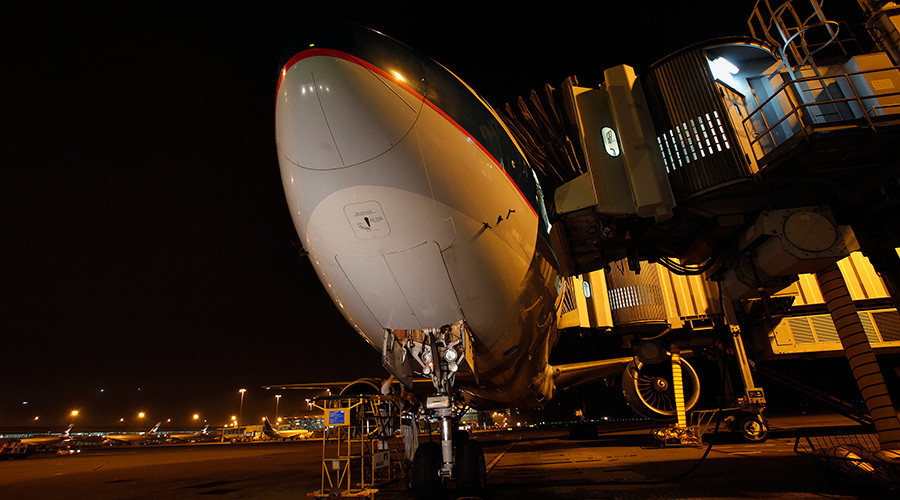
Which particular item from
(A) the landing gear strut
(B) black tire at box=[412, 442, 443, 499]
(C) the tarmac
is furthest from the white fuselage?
(C) the tarmac

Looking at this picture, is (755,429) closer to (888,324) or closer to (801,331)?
(801,331)

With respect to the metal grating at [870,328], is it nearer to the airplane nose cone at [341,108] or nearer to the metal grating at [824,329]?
the metal grating at [824,329]

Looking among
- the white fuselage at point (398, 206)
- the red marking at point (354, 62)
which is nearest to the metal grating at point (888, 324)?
the white fuselage at point (398, 206)

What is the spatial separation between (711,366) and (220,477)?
2957 centimetres

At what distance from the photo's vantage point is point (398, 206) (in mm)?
3738

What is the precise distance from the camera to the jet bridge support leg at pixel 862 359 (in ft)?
17.0

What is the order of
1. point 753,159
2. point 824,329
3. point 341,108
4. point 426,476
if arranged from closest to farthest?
point 341,108
point 426,476
point 753,159
point 824,329

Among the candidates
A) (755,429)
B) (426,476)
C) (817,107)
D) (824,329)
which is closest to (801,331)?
(824,329)

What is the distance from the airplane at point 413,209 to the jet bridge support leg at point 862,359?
13.8 ft

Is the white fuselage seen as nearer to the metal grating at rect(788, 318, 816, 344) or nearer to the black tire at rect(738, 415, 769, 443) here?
the black tire at rect(738, 415, 769, 443)

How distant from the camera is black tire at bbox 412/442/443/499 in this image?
483 cm

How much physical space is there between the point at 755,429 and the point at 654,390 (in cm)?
255

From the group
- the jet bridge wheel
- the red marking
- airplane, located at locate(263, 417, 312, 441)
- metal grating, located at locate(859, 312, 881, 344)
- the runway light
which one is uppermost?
the runway light

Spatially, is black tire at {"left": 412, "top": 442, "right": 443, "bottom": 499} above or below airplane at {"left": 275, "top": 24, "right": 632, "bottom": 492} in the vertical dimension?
below
